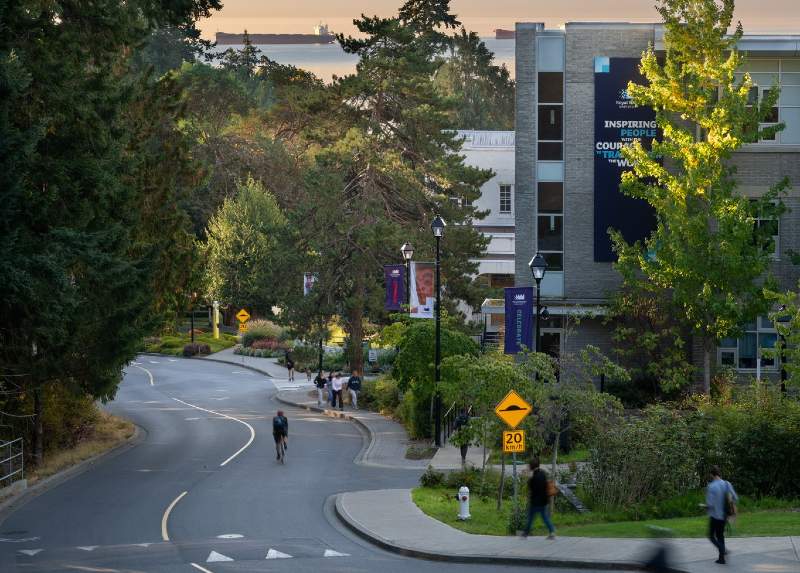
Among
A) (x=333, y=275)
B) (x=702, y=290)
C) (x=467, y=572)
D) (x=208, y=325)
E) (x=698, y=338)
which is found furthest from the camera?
(x=208, y=325)

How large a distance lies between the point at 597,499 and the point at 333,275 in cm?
3067

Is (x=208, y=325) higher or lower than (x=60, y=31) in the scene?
lower

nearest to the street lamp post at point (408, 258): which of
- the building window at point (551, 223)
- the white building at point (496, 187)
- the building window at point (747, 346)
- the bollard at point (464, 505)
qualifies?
the building window at point (551, 223)

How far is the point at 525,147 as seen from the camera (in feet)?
148

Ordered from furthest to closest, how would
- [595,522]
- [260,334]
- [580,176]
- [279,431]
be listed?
[260,334], [580,176], [279,431], [595,522]

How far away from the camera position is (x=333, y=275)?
54594mm

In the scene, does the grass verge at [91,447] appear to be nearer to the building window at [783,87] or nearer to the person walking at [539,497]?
the person walking at [539,497]

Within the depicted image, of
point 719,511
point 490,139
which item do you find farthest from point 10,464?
point 490,139

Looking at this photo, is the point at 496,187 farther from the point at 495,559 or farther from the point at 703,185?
the point at 495,559

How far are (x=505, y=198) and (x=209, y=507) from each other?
189 ft

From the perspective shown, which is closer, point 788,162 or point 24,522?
point 24,522

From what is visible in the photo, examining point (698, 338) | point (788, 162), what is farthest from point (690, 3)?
point (698, 338)

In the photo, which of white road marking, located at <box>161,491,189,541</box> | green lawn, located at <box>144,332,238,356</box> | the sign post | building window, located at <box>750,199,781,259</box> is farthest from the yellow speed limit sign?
green lawn, located at <box>144,332,238,356</box>

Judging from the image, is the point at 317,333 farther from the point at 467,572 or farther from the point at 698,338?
the point at 467,572
